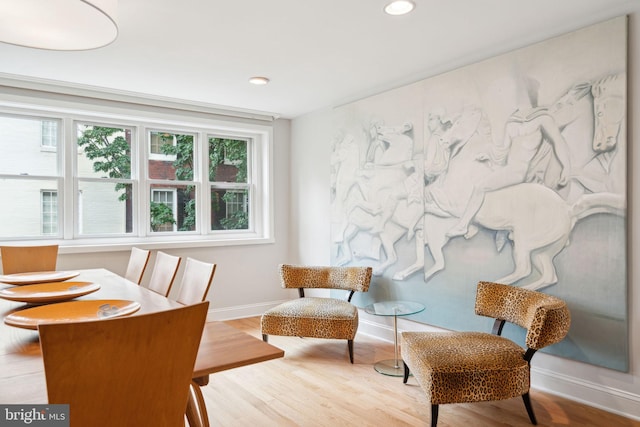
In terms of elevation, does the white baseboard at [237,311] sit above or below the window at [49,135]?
below

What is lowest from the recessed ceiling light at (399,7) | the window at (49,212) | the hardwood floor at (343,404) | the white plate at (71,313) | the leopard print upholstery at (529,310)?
the hardwood floor at (343,404)

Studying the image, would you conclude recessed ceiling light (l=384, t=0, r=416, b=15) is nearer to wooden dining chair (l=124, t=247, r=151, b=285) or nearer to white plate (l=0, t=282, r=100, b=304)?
white plate (l=0, t=282, r=100, b=304)

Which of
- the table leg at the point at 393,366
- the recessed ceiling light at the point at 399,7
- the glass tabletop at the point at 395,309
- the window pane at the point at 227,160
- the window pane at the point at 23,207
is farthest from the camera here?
the window pane at the point at 227,160

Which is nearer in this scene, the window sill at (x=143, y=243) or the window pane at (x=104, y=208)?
the window sill at (x=143, y=243)

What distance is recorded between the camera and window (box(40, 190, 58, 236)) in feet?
12.9

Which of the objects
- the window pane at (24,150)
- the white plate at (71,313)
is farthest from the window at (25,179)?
the white plate at (71,313)

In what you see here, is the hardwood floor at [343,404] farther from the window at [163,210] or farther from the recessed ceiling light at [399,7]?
the recessed ceiling light at [399,7]

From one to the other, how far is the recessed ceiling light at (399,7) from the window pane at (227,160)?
2997 millimetres

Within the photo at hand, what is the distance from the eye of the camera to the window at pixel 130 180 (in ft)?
12.7

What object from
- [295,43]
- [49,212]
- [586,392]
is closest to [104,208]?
[49,212]

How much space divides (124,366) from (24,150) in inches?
148

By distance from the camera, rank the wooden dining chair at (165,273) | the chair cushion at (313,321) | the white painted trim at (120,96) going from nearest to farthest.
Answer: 1. the wooden dining chair at (165,273)
2. the chair cushion at (313,321)
3. the white painted trim at (120,96)

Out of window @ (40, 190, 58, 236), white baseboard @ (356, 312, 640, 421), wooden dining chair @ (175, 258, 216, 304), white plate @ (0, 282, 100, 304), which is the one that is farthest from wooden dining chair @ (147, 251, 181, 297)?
white baseboard @ (356, 312, 640, 421)

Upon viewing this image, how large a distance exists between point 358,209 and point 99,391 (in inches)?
134
